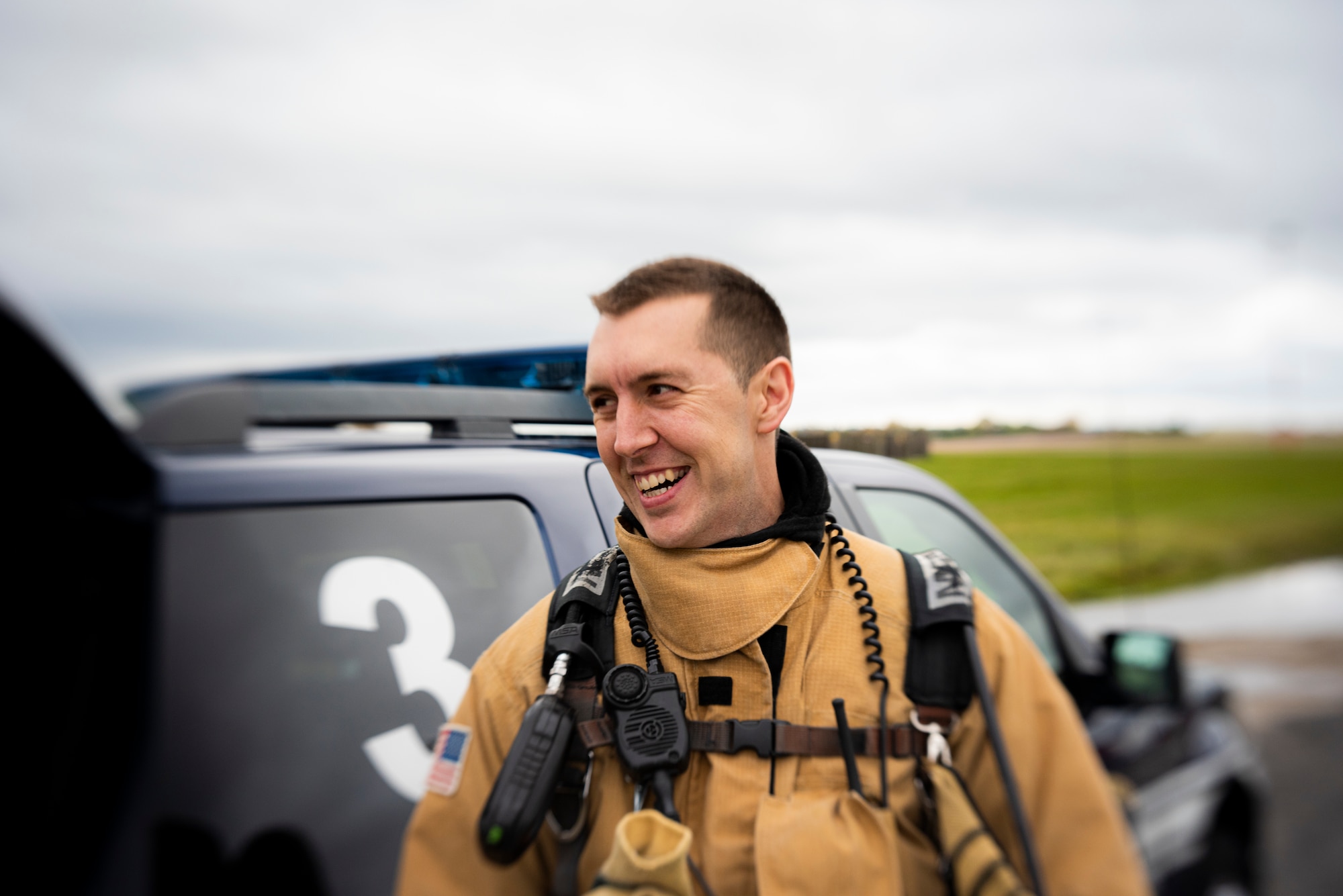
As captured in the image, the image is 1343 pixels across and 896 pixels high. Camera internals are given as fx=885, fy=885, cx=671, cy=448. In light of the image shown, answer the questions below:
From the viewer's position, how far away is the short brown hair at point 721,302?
4.75ft

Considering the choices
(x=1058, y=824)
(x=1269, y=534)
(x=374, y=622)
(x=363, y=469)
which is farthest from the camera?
(x=1269, y=534)

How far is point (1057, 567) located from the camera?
3.83 meters

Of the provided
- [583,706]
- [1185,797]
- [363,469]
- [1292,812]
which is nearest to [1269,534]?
[1185,797]

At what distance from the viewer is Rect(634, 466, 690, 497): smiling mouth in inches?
56.1

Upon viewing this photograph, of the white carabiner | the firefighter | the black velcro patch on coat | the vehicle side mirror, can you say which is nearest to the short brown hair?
the firefighter

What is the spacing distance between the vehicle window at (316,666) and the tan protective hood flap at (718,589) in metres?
0.40

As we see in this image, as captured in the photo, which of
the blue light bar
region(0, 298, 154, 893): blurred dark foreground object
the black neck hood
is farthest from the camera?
the blue light bar

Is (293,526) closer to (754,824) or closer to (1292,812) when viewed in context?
(754,824)

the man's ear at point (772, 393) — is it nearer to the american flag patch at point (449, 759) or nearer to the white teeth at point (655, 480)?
the white teeth at point (655, 480)

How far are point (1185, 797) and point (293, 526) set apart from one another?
2.06 meters

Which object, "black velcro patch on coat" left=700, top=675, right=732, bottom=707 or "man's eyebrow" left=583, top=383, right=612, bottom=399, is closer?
"black velcro patch on coat" left=700, top=675, right=732, bottom=707

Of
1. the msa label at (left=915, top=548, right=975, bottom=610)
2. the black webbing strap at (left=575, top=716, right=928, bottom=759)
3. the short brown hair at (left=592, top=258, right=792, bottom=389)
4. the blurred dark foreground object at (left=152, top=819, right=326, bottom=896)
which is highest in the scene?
the short brown hair at (left=592, top=258, right=792, bottom=389)

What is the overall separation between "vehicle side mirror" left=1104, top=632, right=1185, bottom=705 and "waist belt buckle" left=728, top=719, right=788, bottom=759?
828 mm

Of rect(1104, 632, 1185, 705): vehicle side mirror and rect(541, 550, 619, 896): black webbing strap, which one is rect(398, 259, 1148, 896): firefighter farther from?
rect(1104, 632, 1185, 705): vehicle side mirror
